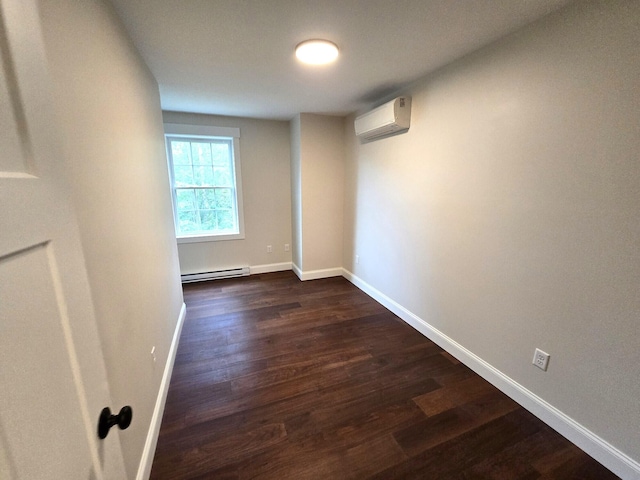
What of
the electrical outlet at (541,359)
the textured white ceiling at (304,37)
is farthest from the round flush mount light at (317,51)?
the electrical outlet at (541,359)

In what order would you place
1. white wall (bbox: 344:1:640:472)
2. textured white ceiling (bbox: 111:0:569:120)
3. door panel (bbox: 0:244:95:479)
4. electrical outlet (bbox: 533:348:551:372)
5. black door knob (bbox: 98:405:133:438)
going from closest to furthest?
door panel (bbox: 0:244:95:479) → black door knob (bbox: 98:405:133:438) → white wall (bbox: 344:1:640:472) → textured white ceiling (bbox: 111:0:569:120) → electrical outlet (bbox: 533:348:551:372)

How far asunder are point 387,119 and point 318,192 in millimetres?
1424

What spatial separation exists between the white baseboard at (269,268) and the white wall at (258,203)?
0.07 ft

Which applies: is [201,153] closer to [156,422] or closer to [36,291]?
[156,422]

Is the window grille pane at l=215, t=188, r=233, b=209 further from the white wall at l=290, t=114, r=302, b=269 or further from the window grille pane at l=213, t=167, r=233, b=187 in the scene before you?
the white wall at l=290, t=114, r=302, b=269

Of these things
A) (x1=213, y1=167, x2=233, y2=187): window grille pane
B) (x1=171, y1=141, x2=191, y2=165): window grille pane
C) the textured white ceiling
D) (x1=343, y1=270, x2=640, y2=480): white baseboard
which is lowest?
(x1=343, y1=270, x2=640, y2=480): white baseboard

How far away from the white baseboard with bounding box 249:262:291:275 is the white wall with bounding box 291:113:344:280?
12.3 inches

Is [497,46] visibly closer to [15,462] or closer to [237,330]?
[15,462]

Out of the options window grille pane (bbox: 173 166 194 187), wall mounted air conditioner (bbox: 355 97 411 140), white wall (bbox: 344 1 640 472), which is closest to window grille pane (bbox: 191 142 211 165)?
window grille pane (bbox: 173 166 194 187)

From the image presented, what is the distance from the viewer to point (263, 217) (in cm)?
401

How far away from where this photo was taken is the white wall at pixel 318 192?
3471 millimetres

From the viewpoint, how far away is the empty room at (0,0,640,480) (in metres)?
0.49

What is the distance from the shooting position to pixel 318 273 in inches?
155

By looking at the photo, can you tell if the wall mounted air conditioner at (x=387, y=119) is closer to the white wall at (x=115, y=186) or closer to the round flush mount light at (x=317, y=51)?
the round flush mount light at (x=317, y=51)
